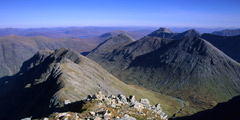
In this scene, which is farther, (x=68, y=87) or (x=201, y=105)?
(x=201, y=105)

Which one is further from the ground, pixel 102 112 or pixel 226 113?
pixel 102 112

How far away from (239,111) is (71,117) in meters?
66.6

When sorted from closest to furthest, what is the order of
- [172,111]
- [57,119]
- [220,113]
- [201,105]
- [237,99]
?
[57,119]
[220,113]
[237,99]
[172,111]
[201,105]

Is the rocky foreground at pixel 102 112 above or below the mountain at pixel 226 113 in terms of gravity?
above

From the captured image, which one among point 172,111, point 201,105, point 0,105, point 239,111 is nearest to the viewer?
point 239,111

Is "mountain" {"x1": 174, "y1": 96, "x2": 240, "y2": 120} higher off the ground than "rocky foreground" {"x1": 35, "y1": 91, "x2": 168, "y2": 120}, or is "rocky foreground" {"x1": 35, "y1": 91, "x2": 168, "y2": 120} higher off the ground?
"rocky foreground" {"x1": 35, "y1": 91, "x2": 168, "y2": 120}

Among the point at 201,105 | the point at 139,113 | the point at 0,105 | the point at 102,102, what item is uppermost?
the point at 102,102

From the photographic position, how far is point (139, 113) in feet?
141

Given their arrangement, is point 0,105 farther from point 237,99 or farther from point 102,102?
point 237,99

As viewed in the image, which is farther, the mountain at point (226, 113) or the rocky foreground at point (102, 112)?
the mountain at point (226, 113)

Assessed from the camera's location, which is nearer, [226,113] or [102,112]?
[102,112]

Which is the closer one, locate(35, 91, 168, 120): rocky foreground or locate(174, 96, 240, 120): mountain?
locate(35, 91, 168, 120): rocky foreground

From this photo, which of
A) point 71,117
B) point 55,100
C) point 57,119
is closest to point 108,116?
point 71,117

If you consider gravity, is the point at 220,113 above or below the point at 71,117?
below
